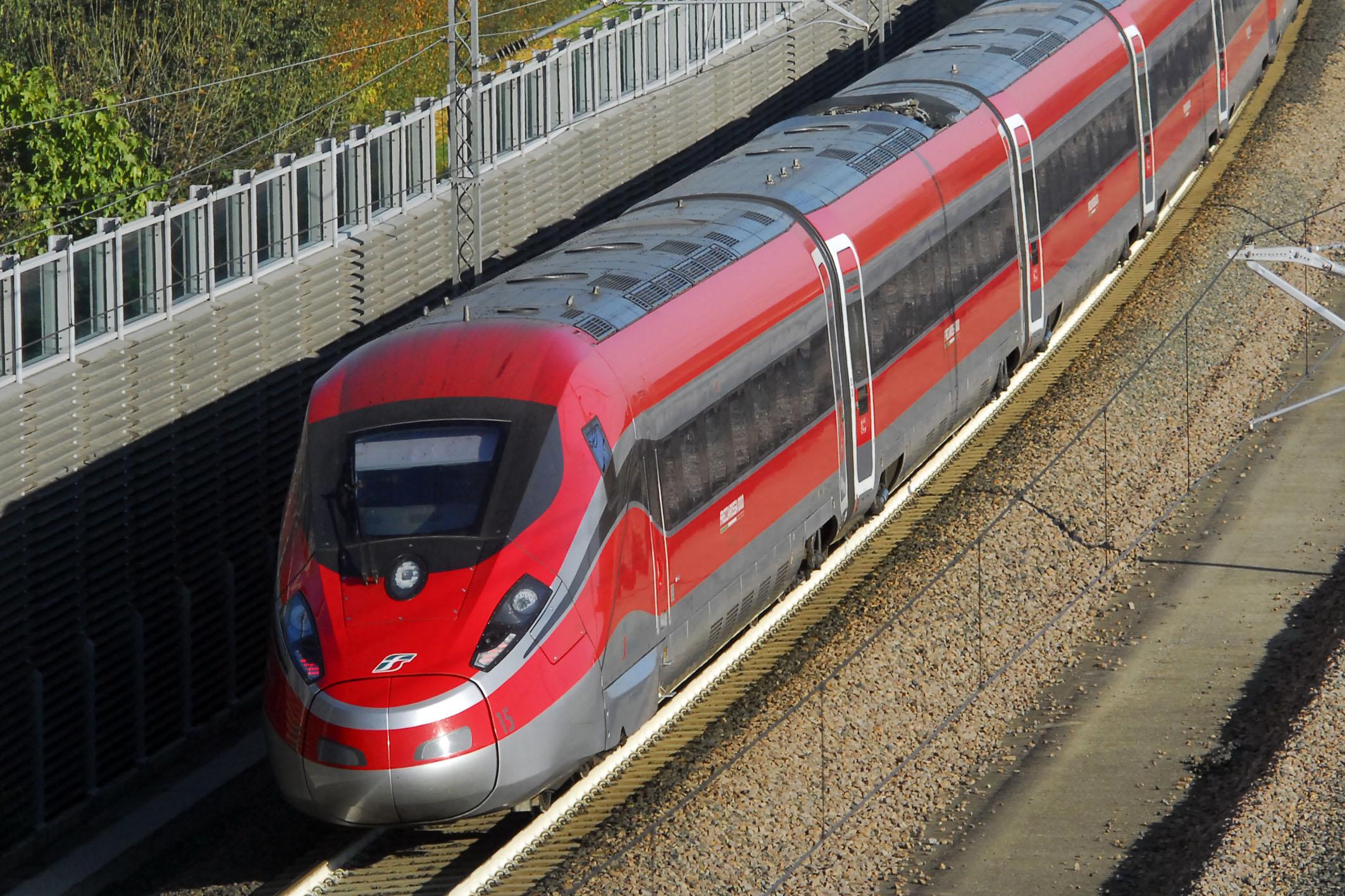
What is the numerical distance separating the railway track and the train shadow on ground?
390 cm

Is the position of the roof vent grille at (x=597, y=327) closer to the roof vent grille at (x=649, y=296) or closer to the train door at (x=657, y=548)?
the roof vent grille at (x=649, y=296)

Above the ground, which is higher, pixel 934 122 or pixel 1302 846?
pixel 934 122

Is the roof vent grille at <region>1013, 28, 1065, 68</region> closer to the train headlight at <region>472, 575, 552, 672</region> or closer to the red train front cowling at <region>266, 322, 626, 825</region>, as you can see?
the red train front cowling at <region>266, 322, 626, 825</region>

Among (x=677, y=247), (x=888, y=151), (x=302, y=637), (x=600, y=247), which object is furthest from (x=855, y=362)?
(x=302, y=637)

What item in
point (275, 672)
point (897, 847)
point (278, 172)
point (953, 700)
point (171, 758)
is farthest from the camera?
point (278, 172)

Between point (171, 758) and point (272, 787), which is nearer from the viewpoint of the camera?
point (272, 787)

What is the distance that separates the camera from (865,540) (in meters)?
20.4

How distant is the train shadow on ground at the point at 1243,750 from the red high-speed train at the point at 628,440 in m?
3.90

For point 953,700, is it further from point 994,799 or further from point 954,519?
point 954,519

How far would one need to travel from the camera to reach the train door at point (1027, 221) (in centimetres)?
2289

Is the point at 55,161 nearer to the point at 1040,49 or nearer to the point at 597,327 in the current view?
the point at 1040,49

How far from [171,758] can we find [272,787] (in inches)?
88.6

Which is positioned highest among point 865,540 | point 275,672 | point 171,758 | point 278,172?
point 278,172

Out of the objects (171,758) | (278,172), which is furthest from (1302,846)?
(278,172)
